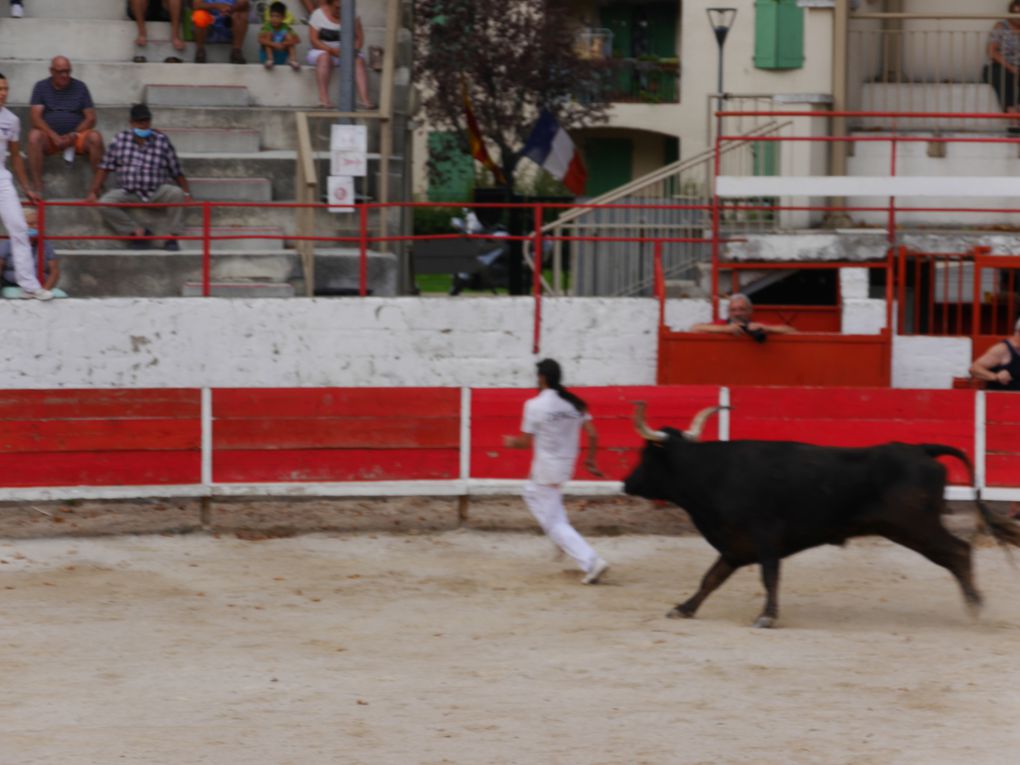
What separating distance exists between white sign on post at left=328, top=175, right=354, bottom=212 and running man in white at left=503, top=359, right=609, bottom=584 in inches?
204

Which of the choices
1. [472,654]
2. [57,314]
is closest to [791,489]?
[472,654]

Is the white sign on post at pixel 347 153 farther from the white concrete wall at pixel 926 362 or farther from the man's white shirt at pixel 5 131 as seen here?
the white concrete wall at pixel 926 362

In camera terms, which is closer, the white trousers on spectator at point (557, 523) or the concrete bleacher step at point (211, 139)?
the white trousers on spectator at point (557, 523)

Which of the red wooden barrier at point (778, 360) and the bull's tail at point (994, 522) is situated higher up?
the red wooden barrier at point (778, 360)

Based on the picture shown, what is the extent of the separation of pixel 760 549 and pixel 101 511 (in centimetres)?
521

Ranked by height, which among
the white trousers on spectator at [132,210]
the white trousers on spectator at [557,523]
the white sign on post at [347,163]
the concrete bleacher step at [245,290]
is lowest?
the white trousers on spectator at [557,523]

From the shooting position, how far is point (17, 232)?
14250 millimetres

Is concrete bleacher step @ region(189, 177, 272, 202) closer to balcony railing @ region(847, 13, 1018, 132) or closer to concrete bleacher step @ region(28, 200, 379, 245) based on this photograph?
concrete bleacher step @ region(28, 200, 379, 245)

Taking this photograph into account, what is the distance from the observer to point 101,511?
12.8 m

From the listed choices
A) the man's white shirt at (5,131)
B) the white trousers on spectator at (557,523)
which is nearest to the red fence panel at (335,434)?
the white trousers on spectator at (557,523)

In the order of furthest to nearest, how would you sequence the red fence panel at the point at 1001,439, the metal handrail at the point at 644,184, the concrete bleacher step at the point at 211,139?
the concrete bleacher step at the point at 211,139
the metal handrail at the point at 644,184
the red fence panel at the point at 1001,439

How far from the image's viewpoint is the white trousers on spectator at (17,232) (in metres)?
14.3

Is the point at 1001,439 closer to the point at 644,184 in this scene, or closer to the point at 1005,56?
the point at 644,184

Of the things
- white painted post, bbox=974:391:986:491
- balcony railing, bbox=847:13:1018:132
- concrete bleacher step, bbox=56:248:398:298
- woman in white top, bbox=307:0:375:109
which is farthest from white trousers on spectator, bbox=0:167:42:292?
balcony railing, bbox=847:13:1018:132
